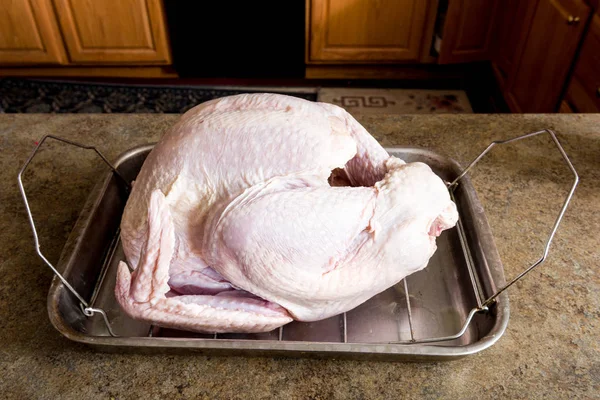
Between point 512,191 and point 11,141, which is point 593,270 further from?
point 11,141

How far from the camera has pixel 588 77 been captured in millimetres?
1503

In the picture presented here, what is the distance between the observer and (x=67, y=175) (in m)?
1.05

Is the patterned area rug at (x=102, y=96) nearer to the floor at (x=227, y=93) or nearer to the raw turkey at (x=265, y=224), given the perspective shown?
the floor at (x=227, y=93)

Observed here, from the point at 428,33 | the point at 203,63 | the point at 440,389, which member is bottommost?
the point at 203,63

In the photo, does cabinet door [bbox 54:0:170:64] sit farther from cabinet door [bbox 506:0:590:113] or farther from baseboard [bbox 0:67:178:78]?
cabinet door [bbox 506:0:590:113]

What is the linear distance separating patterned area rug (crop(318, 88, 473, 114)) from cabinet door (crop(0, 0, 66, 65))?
1125 millimetres

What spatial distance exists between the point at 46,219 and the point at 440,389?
742 millimetres

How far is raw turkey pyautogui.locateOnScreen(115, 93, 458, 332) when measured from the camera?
2.33ft

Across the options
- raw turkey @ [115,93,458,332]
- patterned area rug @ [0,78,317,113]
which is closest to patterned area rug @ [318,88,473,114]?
patterned area rug @ [0,78,317,113]

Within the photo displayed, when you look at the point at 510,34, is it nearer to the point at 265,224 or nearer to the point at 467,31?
the point at 467,31

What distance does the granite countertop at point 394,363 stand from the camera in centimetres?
72

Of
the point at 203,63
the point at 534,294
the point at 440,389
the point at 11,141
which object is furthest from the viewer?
the point at 203,63

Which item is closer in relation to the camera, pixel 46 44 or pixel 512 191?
pixel 512 191

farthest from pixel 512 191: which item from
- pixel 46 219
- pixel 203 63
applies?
pixel 203 63
